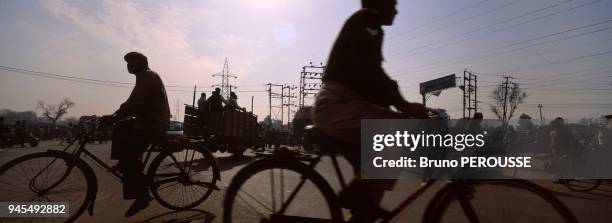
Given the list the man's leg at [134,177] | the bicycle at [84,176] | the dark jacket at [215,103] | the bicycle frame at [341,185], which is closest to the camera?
the bicycle frame at [341,185]

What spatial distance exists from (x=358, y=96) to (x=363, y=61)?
0.70 ft

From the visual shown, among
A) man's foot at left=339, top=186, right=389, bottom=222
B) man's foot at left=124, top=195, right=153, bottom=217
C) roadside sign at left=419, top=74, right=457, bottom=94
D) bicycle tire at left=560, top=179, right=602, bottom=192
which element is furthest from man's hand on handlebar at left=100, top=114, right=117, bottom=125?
roadside sign at left=419, top=74, right=457, bottom=94

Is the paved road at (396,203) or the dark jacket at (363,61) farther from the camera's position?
the dark jacket at (363,61)

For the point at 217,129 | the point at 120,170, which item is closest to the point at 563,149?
the point at 217,129

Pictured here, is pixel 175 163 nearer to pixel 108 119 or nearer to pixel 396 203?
pixel 108 119

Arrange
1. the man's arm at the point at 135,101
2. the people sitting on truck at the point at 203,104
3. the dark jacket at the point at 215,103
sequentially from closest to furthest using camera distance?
the man's arm at the point at 135,101, the dark jacket at the point at 215,103, the people sitting on truck at the point at 203,104

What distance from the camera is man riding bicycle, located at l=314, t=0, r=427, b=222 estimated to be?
8.27 ft

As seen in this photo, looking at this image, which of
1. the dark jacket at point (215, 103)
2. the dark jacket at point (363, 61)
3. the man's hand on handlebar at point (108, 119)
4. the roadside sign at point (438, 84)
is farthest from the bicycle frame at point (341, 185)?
the roadside sign at point (438, 84)

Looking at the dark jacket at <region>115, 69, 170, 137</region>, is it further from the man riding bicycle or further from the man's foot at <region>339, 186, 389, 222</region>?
the man's foot at <region>339, 186, 389, 222</region>

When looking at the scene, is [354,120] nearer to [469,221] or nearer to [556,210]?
[469,221]

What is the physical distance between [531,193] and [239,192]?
1.68 metres

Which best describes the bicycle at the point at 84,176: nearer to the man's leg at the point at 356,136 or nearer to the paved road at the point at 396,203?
the paved road at the point at 396,203

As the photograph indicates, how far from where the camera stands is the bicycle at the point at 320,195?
7.55 ft

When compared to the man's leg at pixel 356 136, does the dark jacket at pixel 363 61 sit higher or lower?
higher
